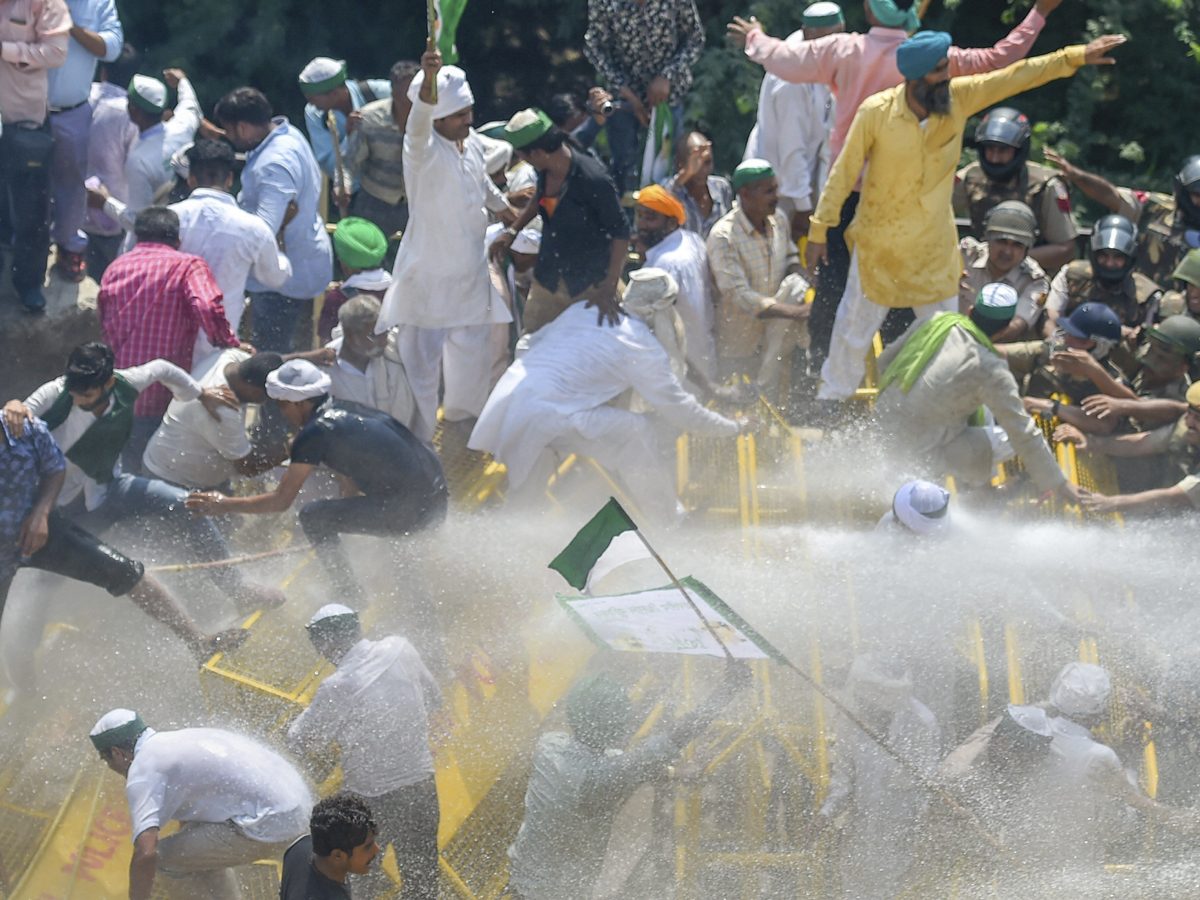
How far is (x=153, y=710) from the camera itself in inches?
215

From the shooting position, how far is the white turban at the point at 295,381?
5270mm

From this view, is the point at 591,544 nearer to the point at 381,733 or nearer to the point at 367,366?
the point at 381,733

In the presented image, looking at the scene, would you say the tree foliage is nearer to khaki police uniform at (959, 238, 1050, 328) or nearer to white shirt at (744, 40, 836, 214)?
white shirt at (744, 40, 836, 214)

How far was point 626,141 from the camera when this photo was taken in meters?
7.62

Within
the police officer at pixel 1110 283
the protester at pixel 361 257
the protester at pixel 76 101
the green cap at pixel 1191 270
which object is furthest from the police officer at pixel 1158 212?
the protester at pixel 76 101

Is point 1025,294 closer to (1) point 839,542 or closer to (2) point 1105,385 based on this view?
(2) point 1105,385

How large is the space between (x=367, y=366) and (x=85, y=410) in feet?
4.04

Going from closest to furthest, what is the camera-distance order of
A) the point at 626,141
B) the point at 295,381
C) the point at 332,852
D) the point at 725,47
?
1. the point at 332,852
2. the point at 295,381
3. the point at 626,141
4. the point at 725,47

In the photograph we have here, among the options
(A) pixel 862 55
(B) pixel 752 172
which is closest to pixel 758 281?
(B) pixel 752 172

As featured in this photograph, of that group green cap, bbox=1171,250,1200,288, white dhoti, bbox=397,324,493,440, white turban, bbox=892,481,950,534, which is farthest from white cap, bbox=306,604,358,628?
green cap, bbox=1171,250,1200,288

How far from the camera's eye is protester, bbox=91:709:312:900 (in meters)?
4.46

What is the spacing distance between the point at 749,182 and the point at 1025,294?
155cm

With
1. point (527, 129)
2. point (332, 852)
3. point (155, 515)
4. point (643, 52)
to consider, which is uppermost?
point (527, 129)

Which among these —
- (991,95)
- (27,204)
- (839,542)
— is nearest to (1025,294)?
(991,95)
